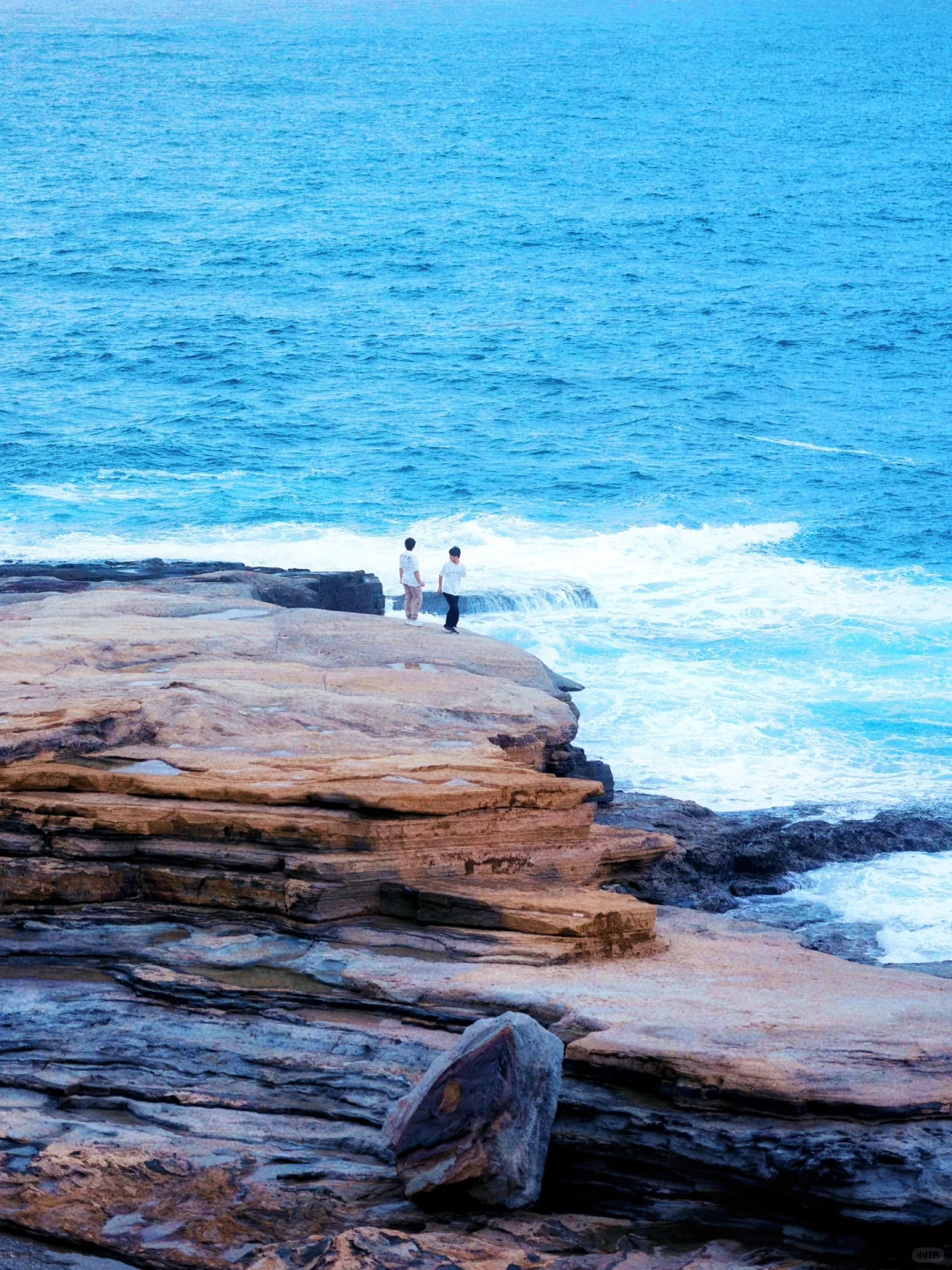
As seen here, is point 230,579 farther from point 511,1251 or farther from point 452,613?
point 511,1251

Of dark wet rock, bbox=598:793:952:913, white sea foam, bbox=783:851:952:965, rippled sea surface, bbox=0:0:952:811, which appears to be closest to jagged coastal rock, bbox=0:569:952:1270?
dark wet rock, bbox=598:793:952:913

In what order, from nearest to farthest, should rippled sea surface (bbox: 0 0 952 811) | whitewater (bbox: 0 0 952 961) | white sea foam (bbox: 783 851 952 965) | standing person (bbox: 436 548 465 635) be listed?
1. white sea foam (bbox: 783 851 952 965)
2. standing person (bbox: 436 548 465 635)
3. whitewater (bbox: 0 0 952 961)
4. rippled sea surface (bbox: 0 0 952 811)

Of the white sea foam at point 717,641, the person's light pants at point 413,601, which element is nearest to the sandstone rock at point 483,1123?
the white sea foam at point 717,641

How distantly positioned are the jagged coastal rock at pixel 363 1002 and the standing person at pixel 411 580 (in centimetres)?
812

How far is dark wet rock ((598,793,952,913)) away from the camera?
18.2 meters

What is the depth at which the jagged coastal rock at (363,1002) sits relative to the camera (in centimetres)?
869

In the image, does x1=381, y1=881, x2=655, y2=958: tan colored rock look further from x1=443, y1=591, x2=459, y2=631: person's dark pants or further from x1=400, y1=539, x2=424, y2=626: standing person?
x1=400, y1=539, x2=424, y2=626: standing person

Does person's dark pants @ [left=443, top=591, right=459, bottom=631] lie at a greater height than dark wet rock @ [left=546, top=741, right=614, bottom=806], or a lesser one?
greater

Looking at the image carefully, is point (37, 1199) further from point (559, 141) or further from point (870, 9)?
point (870, 9)

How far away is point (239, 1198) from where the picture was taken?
887cm

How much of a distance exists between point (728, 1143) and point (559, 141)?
308 feet

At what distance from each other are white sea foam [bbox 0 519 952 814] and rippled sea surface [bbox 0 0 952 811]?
133mm

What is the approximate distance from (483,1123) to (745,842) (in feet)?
37.7

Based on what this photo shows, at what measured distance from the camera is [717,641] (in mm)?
31953
